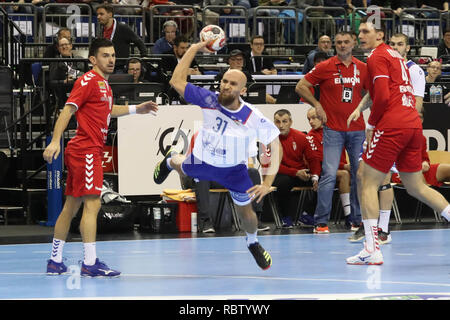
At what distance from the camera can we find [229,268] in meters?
8.95

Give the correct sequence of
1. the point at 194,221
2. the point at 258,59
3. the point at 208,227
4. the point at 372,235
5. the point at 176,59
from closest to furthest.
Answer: the point at 372,235 → the point at 208,227 → the point at 194,221 → the point at 176,59 → the point at 258,59

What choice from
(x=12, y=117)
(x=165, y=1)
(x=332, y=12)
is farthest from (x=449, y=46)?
(x=12, y=117)

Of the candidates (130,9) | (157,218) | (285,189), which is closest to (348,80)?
(285,189)

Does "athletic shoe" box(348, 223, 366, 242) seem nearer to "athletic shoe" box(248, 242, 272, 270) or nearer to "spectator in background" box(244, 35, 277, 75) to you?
"athletic shoe" box(248, 242, 272, 270)

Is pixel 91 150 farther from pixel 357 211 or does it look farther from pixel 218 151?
pixel 357 211

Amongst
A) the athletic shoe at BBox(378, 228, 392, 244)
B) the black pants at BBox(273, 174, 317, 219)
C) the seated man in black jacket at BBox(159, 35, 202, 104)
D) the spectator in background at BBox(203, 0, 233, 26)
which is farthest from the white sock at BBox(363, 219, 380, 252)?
the spectator in background at BBox(203, 0, 233, 26)

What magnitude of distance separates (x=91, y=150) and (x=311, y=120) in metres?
5.24

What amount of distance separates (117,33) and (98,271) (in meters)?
7.23

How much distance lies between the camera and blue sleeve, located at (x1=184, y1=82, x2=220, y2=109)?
8453 mm

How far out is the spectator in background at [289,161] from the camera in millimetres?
13031

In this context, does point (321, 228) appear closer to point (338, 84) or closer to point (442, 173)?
point (338, 84)

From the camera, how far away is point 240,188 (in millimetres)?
8547

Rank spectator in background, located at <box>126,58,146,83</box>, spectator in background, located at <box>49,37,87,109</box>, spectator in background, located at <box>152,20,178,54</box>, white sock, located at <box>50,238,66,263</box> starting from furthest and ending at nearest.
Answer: spectator in background, located at <box>152,20,178,54</box>
spectator in background, located at <box>126,58,146,83</box>
spectator in background, located at <box>49,37,87,109</box>
white sock, located at <box>50,238,66,263</box>

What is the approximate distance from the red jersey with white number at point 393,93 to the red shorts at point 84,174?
2.66 m
